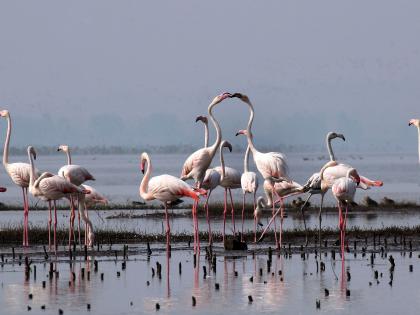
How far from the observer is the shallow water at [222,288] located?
13.0m

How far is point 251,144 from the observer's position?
20.8 meters

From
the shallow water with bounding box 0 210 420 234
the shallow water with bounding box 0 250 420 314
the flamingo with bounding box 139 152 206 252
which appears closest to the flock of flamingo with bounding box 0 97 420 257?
the flamingo with bounding box 139 152 206 252

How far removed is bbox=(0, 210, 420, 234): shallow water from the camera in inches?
1039

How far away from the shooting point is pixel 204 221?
2923cm

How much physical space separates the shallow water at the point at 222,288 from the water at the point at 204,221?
26.1ft

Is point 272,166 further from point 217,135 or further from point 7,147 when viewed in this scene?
point 7,147

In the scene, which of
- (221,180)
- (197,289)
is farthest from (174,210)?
(197,289)

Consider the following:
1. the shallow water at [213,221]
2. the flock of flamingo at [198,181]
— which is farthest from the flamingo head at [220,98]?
the shallow water at [213,221]

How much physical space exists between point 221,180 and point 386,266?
6.05m

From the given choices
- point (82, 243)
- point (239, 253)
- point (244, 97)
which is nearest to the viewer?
point (239, 253)

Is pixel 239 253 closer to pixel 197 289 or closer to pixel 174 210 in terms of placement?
pixel 197 289

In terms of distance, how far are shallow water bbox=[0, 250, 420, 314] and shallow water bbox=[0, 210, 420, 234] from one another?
25.9 ft

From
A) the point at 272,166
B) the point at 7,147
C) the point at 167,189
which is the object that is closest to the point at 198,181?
the point at 272,166

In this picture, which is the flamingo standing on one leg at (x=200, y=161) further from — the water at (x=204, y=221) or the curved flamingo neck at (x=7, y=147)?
the water at (x=204, y=221)
